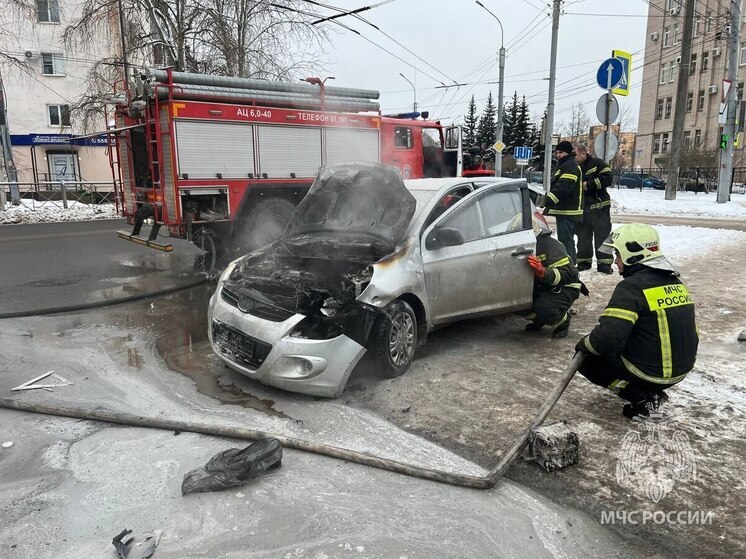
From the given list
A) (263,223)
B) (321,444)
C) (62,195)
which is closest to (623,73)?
(263,223)

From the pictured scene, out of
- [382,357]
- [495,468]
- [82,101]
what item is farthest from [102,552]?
[82,101]

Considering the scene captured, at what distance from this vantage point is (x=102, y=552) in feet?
8.21

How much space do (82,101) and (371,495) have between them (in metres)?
23.5

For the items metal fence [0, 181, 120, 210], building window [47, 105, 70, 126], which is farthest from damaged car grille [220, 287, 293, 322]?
building window [47, 105, 70, 126]

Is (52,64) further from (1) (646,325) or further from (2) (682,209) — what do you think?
(1) (646,325)

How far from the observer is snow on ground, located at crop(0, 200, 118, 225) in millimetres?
17844

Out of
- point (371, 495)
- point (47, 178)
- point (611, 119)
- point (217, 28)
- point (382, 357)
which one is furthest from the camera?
point (47, 178)

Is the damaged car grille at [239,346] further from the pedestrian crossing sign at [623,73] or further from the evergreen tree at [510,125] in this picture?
the evergreen tree at [510,125]

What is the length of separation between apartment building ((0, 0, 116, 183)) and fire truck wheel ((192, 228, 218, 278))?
26.5m

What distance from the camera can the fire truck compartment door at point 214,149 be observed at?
28.2 ft

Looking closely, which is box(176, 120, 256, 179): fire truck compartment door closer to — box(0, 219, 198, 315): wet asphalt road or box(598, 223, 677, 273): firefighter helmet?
box(0, 219, 198, 315): wet asphalt road

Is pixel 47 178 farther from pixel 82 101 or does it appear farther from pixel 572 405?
pixel 572 405

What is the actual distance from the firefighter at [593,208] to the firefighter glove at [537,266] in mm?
3101

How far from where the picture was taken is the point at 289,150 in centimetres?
997
